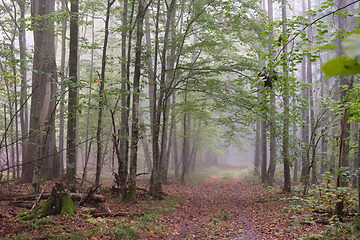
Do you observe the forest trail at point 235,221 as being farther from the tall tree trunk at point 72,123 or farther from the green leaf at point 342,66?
the green leaf at point 342,66

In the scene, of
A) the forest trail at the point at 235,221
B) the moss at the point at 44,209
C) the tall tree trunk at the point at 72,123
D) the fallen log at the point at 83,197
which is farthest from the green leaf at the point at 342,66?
the fallen log at the point at 83,197

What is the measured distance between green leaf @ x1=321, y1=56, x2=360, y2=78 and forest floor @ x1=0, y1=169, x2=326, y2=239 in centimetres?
573

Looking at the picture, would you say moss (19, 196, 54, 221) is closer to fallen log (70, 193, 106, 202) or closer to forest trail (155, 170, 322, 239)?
fallen log (70, 193, 106, 202)

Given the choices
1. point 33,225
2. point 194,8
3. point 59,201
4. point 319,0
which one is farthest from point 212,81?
point 319,0

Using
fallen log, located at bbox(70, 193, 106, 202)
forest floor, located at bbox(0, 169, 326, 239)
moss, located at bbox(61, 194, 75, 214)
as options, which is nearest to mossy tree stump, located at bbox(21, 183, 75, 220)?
moss, located at bbox(61, 194, 75, 214)

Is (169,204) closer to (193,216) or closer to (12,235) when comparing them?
(193,216)

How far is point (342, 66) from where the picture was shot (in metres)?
0.62

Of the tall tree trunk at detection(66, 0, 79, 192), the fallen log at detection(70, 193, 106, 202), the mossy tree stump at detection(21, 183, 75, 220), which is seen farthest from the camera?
the fallen log at detection(70, 193, 106, 202)

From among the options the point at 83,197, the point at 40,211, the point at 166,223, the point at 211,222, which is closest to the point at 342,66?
the point at 40,211

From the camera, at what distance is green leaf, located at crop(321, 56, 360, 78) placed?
0.60 m

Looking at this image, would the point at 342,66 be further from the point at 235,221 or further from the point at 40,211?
the point at 235,221

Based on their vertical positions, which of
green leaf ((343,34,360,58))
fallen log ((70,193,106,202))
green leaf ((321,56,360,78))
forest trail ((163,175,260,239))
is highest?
green leaf ((343,34,360,58))

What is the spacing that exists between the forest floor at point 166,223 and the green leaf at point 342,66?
5728 mm

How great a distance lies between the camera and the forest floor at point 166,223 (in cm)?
544
